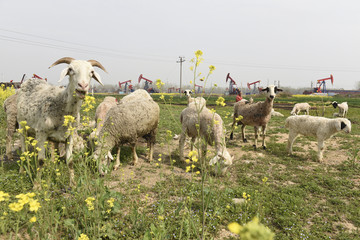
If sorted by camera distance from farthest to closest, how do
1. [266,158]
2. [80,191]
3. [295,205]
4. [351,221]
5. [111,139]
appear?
[266,158], [111,139], [295,205], [351,221], [80,191]

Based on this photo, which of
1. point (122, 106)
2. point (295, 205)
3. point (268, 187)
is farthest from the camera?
point (122, 106)

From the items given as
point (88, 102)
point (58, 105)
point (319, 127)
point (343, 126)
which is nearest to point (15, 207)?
point (88, 102)

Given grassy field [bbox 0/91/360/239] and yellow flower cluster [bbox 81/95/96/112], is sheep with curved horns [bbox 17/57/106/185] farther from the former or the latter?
grassy field [bbox 0/91/360/239]

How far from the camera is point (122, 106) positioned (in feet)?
20.0

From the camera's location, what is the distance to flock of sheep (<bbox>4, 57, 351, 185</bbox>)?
12.8 feet

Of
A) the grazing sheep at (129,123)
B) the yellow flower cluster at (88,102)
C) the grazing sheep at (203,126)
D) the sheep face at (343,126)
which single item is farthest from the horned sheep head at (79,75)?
the sheep face at (343,126)

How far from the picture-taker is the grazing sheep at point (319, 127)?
21.4 ft

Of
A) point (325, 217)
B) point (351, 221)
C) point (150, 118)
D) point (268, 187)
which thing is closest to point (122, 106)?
point (150, 118)

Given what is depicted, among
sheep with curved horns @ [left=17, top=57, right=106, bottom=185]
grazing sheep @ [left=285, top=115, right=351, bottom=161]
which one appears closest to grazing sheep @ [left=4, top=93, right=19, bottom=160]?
sheep with curved horns @ [left=17, top=57, right=106, bottom=185]

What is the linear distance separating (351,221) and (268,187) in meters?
1.69

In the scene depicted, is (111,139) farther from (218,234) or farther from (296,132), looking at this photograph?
(296,132)

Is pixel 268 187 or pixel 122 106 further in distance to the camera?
pixel 122 106

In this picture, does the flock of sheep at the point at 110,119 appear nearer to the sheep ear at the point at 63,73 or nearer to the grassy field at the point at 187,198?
the sheep ear at the point at 63,73

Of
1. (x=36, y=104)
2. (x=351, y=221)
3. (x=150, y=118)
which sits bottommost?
(x=351, y=221)
